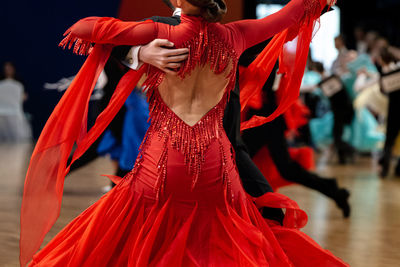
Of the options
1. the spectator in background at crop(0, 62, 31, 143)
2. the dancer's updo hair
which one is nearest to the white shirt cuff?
the dancer's updo hair

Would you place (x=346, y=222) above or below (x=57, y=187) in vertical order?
below

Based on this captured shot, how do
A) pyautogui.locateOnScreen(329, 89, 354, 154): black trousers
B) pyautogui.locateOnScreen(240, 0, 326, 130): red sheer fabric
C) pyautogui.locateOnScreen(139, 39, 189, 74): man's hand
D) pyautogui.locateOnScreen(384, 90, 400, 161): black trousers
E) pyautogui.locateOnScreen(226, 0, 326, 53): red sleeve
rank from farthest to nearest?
pyautogui.locateOnScreen(329, 89, 354, 154): black trousers
pyautogui.locateOnScreen(384, 90, 400, 161): black trousers
pyautogui.locateOnScreen(240, 0, 326, 130): red sheer fabric
pyautogui.locateOnScreen(226, 0, 326, 53): red sleeve
pyautogui.locateOnScreen(139, 39, 189, 74): man's hand

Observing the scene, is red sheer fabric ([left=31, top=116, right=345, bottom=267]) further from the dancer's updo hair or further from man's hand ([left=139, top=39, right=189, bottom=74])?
the dancer's updo hair

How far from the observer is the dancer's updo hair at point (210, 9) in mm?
1675

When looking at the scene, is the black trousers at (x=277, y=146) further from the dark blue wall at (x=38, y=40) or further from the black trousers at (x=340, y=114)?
the dark blue wall at (x=38, y=40)

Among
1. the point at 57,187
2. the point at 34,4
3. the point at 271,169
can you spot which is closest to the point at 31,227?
the point at 57,187

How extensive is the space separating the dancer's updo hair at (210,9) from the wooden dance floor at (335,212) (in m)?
1.64

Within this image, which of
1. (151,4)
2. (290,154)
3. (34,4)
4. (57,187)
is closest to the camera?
(57,187)

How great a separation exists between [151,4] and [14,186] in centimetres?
328

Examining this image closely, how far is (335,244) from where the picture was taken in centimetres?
314

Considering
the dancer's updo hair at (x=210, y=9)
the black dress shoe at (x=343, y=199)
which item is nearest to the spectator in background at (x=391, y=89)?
the black dress shoe at (x=343, y=199)

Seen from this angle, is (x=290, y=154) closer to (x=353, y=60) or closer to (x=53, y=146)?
(x=53, y=146)

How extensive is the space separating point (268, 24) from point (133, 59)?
51 cm

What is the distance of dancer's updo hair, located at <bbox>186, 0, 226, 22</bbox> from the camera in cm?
168
